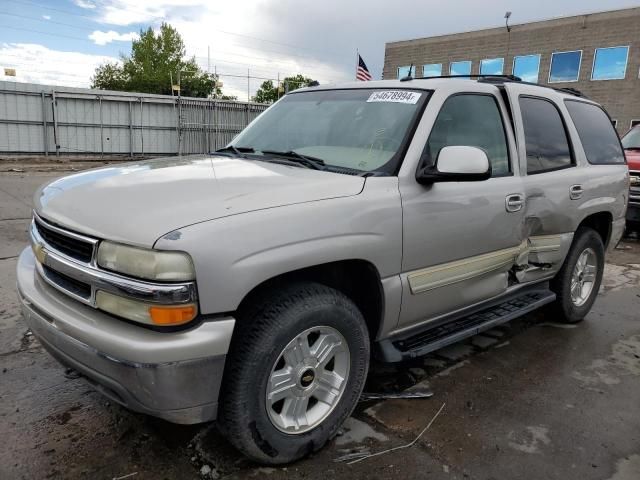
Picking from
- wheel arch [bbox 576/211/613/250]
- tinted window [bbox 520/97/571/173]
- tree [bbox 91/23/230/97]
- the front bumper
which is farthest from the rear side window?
tree [bbox 91/23/230/97]

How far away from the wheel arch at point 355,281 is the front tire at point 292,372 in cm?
7

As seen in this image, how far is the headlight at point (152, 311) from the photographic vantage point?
194cm

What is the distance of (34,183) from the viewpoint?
470 inches

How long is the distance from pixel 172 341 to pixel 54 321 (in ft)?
2.12

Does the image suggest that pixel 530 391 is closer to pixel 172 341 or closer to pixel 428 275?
pixel 428 275

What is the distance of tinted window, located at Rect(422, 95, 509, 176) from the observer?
3.01 metres

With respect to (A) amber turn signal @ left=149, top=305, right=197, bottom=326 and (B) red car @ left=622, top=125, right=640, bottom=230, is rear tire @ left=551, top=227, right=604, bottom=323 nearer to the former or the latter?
(A) amber turn signal @ left=149, top=305, right=197, bottom=326

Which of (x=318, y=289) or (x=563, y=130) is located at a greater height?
(x=563, y=130)

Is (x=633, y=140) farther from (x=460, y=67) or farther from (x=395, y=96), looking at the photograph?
(x=460, y=67)

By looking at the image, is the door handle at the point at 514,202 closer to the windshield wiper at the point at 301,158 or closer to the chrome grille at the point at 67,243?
the windshield wiper at the point at 301,158

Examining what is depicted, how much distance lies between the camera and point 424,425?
2838 mm

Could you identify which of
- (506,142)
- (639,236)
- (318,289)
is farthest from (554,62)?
(318,289)

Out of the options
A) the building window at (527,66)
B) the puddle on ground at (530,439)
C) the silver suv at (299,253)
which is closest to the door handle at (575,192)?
the silver suv at (299,253)

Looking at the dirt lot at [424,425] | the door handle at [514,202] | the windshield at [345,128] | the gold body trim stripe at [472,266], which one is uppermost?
the windshield at [345,128]
